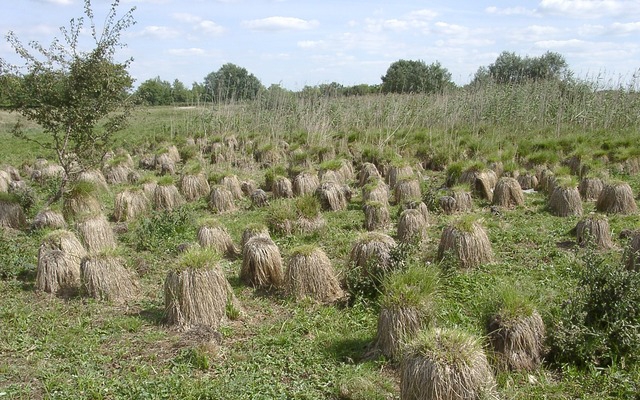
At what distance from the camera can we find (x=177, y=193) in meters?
10.9

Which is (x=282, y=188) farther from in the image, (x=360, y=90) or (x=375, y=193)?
(x=360, y=90)

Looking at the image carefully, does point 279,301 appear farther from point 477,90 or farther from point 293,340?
point 477,90

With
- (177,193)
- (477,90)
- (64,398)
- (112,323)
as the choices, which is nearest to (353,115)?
(477,90)

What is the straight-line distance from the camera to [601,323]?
4711 millimetres

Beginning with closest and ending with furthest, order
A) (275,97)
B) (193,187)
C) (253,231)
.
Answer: (253,231)
(193,187)
(275,97)

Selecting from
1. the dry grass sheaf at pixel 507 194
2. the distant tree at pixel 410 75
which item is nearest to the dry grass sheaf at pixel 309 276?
the dry grass sheaf at pixel 507 194

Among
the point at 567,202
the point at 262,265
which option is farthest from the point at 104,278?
the point at 567,202

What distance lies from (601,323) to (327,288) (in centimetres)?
272

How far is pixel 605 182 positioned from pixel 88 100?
8.97 metres

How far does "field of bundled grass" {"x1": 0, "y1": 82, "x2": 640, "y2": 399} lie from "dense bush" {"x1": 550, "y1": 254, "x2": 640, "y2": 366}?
0.02 meters

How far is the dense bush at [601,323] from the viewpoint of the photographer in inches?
177

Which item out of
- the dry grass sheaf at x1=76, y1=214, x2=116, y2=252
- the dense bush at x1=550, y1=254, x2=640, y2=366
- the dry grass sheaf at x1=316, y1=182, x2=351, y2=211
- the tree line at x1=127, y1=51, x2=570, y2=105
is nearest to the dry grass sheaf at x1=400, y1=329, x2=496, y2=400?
the dense bush at x1=550, y1=254, x2=640, y2=366

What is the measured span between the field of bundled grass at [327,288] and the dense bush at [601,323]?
2 centimetres

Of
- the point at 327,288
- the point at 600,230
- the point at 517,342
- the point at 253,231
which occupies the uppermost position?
the point at 600,230
